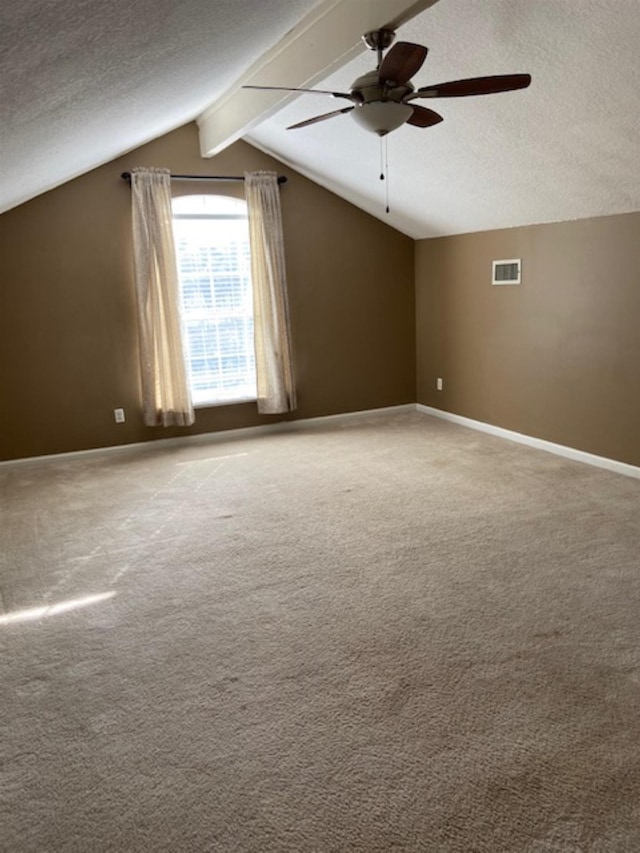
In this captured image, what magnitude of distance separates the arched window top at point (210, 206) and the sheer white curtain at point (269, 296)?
0.50 feet

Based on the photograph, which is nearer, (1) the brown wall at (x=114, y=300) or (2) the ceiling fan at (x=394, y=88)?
(2) the ceiling fan at (x=394, y=88)

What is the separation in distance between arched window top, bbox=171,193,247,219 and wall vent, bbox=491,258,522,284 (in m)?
2.23

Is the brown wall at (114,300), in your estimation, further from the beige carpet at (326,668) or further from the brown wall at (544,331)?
the beige carpet at (326,668)

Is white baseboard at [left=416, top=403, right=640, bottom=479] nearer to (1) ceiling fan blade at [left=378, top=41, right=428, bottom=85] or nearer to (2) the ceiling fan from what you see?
(2) the ceiling fan

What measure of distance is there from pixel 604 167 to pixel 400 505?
7.69ft

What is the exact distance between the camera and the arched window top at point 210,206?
5426 mm

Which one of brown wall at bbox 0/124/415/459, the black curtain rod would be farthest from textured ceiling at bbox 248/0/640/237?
brown wall at bbox 0/124/415/459

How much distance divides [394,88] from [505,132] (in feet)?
4.86

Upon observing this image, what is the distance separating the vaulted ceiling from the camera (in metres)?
1.85

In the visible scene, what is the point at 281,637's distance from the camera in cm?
267

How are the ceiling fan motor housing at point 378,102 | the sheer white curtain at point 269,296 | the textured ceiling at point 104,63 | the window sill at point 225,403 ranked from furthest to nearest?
the window sill at point 225,403
the sheer white curtain at point 269,296
the ceiling fan motor housing at point 378,102
the textured ceiling at point 104,63

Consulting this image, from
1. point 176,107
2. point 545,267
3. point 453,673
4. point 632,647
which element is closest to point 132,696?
point 453,673

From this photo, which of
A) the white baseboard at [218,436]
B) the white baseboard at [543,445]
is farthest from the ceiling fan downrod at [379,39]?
the white baseboard at [218,436]

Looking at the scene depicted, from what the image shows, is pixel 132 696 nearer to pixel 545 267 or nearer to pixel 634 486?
pixel 634 486
